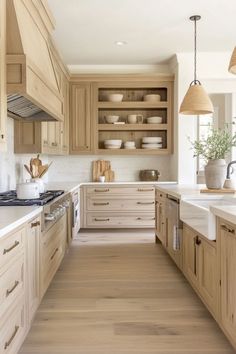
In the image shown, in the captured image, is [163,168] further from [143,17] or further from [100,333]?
[100,333]

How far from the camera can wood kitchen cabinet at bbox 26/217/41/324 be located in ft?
7.41

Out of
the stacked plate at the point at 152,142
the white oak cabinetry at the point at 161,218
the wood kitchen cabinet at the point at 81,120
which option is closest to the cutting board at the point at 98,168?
the wood kitchen cabinet at the point at 81,120

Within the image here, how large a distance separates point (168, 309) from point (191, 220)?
27.5 inches

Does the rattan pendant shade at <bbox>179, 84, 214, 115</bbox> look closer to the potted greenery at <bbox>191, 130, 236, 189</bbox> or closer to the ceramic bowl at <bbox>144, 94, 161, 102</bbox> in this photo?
the potted greenery at <bbox>191, 130, 236, 189</bbox>

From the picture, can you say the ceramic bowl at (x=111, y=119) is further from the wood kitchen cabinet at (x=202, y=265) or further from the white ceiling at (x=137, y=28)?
the wood kitchen cabinet at (x=202, y=265)

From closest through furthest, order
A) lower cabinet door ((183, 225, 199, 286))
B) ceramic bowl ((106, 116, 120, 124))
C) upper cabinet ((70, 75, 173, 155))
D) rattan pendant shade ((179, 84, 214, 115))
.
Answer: lower cabinet door ((183, 225, 199, 286)) < rattan pendant shade ((179, 84, 214, 115)) < upper cabinet ((70, 75, 173, 155)) < ceramic bowl ((106, 116, 120, 124))

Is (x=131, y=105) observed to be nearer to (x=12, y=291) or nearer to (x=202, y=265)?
(x=202, y=265)

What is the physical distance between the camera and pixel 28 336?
233cm

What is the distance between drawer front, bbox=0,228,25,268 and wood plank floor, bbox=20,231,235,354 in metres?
0.66

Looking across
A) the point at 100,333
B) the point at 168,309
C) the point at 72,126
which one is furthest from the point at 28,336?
the point at 72,126

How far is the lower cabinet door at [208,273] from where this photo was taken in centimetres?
233

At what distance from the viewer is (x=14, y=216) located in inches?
81.4

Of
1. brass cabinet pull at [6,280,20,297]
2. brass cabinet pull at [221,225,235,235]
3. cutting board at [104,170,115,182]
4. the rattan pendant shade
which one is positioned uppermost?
the rattan pendant shade

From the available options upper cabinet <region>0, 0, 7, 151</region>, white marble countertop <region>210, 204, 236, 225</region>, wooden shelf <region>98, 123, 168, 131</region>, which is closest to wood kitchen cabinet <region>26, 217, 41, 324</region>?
upper cabinet <region>0, 0, 7, 151</region>
